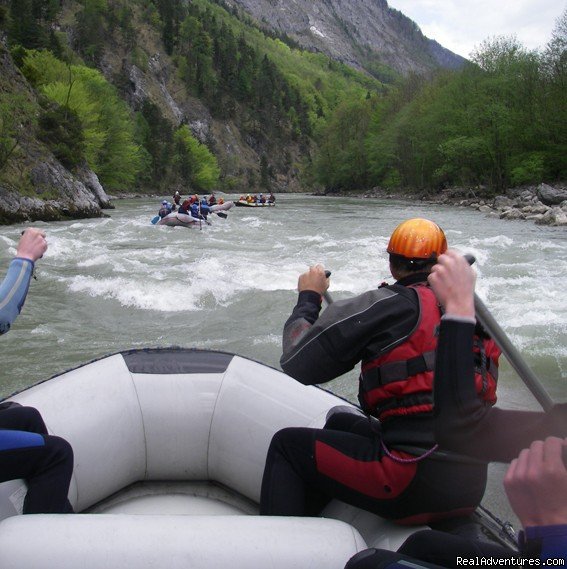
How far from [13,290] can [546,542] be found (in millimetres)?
1765

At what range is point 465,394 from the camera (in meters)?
1.26

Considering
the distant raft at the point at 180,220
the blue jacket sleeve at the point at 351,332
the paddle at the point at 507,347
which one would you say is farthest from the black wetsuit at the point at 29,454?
the distant raft at the point at 180,220

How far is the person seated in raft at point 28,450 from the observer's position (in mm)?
1791

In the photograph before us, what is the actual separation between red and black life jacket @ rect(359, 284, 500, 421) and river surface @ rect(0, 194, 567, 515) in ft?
6.06

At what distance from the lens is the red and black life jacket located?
1.53m

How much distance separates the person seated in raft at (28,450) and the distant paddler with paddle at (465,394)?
1.32m

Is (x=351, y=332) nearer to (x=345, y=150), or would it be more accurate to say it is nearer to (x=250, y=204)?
(x=250, y=204)

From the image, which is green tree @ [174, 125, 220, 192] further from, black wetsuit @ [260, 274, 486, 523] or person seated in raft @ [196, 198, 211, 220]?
black wetsuit @ [260, 274, 486, 523]

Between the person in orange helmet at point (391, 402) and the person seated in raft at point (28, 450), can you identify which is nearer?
the person in orange helmet at point (391, 402)

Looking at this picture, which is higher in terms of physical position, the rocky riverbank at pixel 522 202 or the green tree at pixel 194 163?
the green tree at pixel 194 163

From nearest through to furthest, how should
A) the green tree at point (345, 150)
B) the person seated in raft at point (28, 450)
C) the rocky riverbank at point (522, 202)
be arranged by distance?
the person seated in raft at point (28, 450) < the rocky riverbank at point (522, 202) < the green tree at point (345, 150)

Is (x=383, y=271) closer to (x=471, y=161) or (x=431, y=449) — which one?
(x=431, y=449)

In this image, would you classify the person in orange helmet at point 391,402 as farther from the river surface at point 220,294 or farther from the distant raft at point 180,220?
the distant raft at point 180,220

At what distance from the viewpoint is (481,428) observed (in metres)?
1.36
